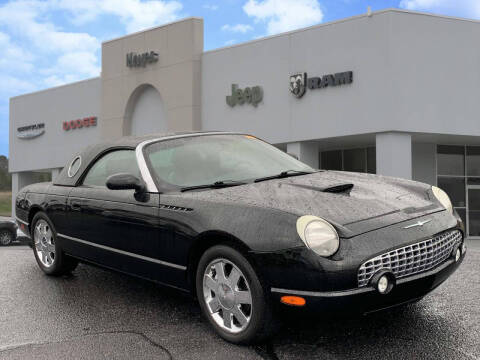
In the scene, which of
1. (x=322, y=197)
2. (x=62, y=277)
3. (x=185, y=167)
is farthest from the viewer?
(x=62, y=277)

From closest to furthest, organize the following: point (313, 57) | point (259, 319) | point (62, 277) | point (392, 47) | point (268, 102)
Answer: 1. point (259, 319)
2. point (62, 277)
3. point (392, 47)
4. point (313, 57)
5. point (268, 102)

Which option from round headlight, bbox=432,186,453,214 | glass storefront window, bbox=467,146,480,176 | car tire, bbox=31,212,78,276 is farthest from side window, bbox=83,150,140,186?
glass storefront window, bbox=467,146,480,176

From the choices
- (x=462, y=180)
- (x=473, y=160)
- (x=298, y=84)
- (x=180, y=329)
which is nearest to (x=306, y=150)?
(x=298, y=84)

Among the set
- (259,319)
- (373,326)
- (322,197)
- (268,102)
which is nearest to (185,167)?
(322,197)

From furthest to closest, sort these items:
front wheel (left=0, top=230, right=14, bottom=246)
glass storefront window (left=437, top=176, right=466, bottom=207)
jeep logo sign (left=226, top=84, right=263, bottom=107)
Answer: glass storefront window (left=437, top=176, right=466, bottom=207), jeep logo sign (left=226, top=84, right=263, bottom=107), front wheel (left=0, top=230, right=14, bottom=246)

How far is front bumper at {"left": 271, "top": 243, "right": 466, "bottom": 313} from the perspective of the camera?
283 cm

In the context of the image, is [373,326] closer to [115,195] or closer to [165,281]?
[165,281]

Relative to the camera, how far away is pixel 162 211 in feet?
12.0

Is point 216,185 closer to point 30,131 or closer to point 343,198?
point 343,198

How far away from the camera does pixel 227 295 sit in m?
3.25

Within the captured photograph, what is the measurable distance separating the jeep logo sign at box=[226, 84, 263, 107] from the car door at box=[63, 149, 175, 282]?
57.5ft

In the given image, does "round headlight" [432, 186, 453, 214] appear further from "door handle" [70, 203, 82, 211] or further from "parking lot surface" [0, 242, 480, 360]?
"door handle" [70, 203, 82, 211]

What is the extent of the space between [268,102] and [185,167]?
17962mm

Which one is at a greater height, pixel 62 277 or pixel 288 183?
pixel 288 183
